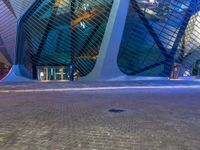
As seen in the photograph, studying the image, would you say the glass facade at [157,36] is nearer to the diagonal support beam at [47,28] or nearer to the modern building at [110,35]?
the modern building at [110,35]

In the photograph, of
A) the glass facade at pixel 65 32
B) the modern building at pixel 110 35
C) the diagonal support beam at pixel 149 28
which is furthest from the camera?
the glass facade at pixel 65 32

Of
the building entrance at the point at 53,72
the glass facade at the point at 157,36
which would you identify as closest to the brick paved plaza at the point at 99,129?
the glass facade at the point at 157,36

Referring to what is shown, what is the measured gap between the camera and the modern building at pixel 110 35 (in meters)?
25.9

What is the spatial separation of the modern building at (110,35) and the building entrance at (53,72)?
9.68 feet

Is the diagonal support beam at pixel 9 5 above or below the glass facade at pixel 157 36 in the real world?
above

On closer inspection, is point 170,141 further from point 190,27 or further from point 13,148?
point 190,27

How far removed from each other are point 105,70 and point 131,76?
3680mm

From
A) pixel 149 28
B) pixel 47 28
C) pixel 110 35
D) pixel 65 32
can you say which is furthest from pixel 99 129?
pixel 47 28

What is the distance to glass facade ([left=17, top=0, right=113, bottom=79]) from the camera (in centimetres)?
2664

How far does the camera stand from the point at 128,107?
31.0 ft

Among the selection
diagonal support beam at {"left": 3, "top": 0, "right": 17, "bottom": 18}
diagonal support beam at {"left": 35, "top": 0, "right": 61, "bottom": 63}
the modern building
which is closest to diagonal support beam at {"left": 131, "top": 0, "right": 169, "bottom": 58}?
the modern building

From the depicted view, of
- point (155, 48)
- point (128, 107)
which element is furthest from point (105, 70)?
point (128, 107)

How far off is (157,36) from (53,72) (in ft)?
62.6

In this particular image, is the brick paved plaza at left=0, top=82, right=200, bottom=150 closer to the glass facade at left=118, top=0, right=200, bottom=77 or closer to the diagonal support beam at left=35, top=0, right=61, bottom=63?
the glass facade at left=118, top=0, right=200, bottom=77
